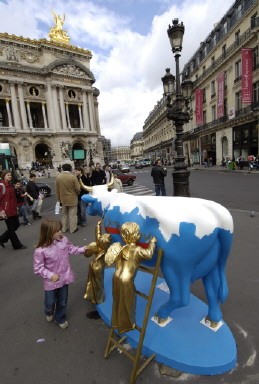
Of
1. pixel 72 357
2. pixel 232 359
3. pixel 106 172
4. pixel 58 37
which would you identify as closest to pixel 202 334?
pixel 232 359

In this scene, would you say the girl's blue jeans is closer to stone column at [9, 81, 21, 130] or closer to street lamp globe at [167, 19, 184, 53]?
street lamp globe at [167, 19, 184, 53]

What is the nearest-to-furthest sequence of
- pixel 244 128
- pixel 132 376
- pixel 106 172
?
1. pixel 132 376
2. pixel 106 172
3. pixel 244 128

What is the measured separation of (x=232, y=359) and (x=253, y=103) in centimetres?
2697

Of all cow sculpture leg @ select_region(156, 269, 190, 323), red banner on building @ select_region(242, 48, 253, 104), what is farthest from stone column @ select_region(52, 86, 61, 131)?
cow sculpture leg @ select_region(156, 269, 190, 323)

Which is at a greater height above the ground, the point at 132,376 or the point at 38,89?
the point at 38,89

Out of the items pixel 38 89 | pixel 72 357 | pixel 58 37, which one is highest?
pixel 58 37

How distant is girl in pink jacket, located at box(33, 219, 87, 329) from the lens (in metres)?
2.63

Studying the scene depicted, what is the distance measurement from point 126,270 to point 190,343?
1.08 meters

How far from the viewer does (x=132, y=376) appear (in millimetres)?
2010

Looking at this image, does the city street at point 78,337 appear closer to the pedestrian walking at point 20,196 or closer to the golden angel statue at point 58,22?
the pedestrian walking at point 20,196

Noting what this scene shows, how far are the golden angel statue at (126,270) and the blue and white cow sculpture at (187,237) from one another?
0.14 meters

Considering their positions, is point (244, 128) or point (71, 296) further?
point (244, 128)

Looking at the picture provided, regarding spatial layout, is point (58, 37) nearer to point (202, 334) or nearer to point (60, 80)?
point (60, 80)

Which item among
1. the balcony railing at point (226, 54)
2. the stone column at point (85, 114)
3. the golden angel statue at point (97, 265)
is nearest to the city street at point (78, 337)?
the golden angel statue at point (97, 265)
